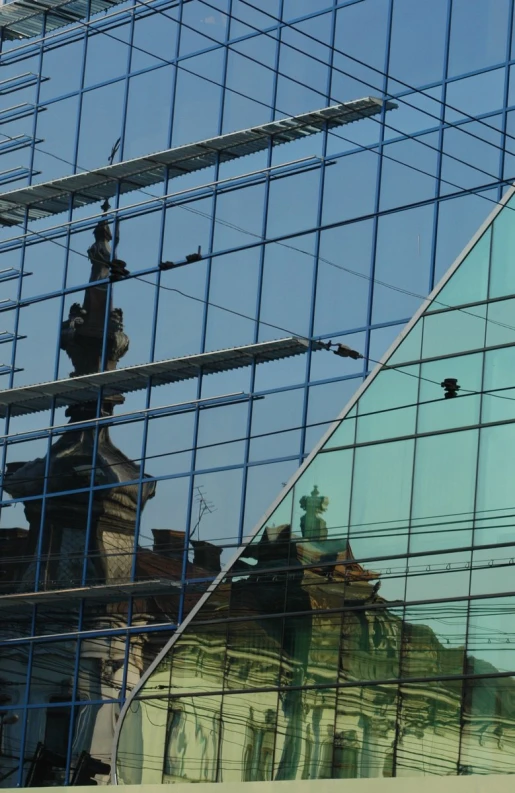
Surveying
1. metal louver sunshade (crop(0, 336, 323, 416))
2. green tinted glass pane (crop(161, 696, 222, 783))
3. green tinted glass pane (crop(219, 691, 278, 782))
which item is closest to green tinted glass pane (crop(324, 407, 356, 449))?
metal louver sunshade (crop(0, 336, 323, 416))

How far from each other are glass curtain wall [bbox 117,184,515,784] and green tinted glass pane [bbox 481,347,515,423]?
0.04 metres

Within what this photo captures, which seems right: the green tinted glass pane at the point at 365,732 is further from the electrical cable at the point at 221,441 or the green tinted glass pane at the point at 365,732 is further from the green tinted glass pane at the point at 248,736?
the electrical cable at the point at 221,441

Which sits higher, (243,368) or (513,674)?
(243,368)

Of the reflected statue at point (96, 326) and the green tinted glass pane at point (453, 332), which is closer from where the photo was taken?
the green tinted glass pane at point (453, 332)

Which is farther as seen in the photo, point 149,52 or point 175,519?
point 149,52

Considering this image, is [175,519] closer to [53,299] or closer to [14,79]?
[53,299]

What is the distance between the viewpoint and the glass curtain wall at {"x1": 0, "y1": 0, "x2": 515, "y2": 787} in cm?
3444

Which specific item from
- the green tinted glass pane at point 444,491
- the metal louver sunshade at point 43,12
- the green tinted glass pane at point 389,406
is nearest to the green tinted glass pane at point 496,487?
the green tinted glass pane at point 444,491

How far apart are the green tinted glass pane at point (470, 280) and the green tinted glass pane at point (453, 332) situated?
0.79 ft

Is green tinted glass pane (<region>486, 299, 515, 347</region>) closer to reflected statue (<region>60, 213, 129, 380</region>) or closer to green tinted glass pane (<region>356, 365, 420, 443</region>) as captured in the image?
green tinted glass pane (<region>356, 365, 420, 443</region>)

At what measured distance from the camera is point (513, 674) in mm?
30750

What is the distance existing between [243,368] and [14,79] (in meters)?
12.2

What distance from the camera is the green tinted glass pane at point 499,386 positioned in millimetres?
32656

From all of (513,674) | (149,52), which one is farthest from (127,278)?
(513,674)
